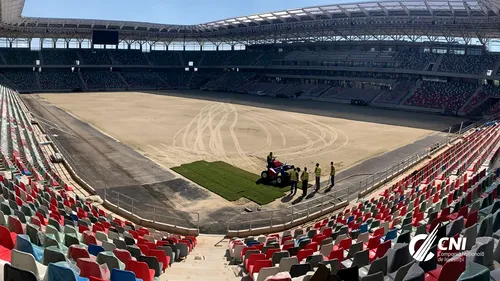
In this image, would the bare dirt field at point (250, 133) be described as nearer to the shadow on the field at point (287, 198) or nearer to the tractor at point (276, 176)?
the tractor at point (276, 176)

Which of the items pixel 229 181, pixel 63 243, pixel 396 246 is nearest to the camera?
pixel 396 246

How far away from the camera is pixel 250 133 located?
35.6 metres

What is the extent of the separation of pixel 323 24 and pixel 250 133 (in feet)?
122

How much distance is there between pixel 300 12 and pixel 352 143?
117ft

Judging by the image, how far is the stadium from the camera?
7258 mm

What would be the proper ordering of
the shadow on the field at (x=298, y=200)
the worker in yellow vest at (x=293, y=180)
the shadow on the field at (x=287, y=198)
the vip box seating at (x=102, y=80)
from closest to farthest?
the shadow on the field at (x=298, y=200)
the shadow on the field at (x=287, y=198)
the worker in yellow vest at (x=293, y=180)
the vip box seating at (x=102, y=80)

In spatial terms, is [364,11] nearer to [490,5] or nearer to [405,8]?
[405,8]

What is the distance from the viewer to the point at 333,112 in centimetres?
5353

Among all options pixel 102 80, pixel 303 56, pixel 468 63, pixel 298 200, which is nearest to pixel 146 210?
pixel 298 200

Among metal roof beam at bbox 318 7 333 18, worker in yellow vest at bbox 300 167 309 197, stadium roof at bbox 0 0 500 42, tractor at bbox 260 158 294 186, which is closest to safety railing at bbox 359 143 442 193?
worker in yellow vest at bbox 300 167 309 197

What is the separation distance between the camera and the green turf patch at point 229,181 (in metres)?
18.9

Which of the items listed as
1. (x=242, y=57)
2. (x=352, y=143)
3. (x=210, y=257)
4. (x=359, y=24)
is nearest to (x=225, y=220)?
(x=210, y=257)

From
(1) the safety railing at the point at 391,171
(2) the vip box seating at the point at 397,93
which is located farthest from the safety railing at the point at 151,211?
(2) the vip box seating at the point at 397,93

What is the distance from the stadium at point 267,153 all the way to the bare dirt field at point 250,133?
0.89 ft
